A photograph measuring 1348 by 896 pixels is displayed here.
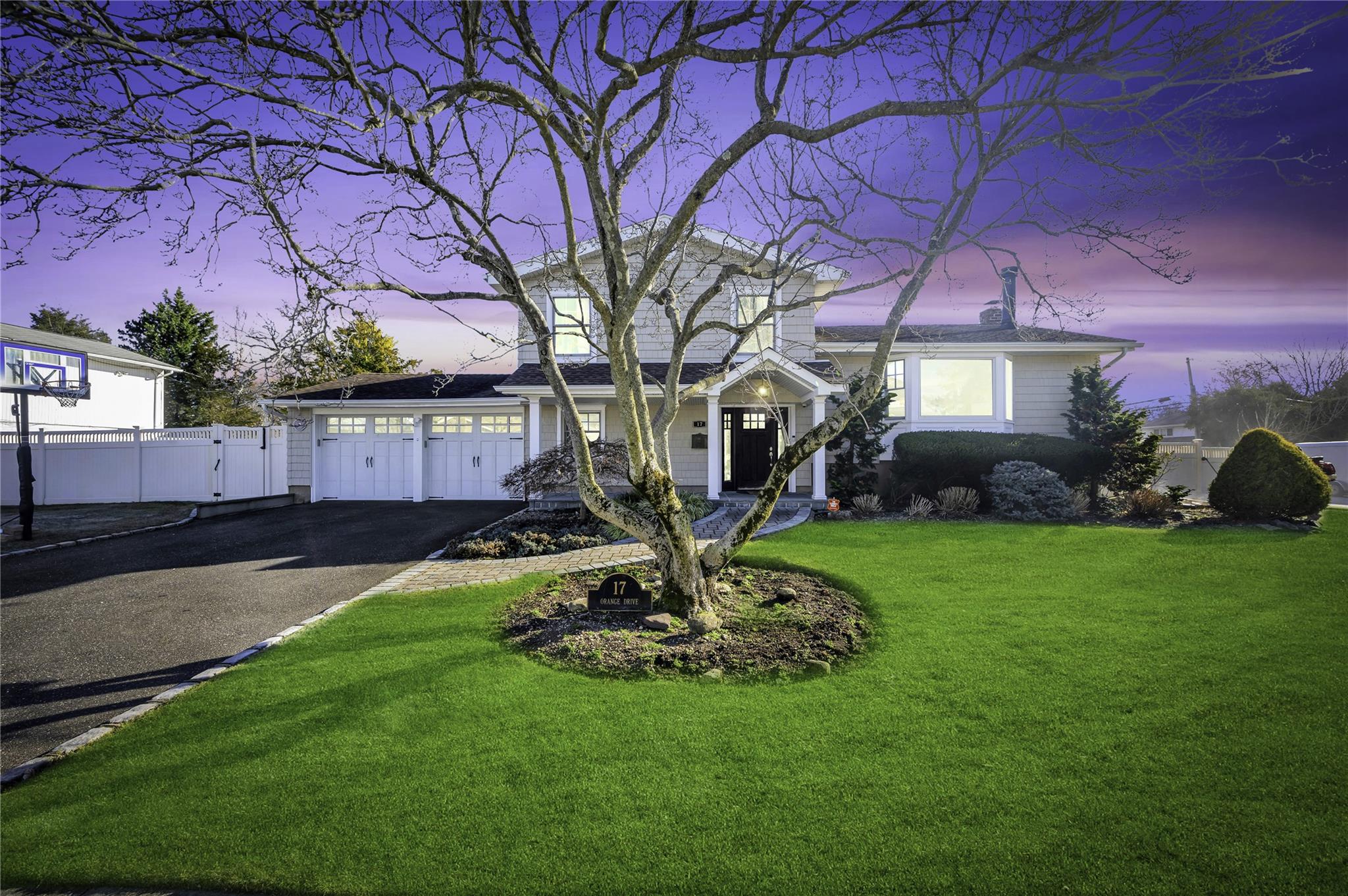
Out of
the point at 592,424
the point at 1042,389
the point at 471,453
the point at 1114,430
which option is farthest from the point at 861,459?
the point at 471,453

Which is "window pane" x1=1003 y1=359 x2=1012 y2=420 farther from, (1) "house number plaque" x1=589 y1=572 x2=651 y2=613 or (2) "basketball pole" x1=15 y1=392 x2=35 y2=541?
(2) "basketball pole" x1=15 y1=392 x2=35 y2=541

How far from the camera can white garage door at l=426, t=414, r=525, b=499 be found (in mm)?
18406

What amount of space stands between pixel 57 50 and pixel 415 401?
14179 millimetres

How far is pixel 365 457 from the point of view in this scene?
1852 cm

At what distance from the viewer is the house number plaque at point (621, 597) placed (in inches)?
263

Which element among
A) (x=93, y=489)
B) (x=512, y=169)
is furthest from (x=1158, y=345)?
(x=93, y=489)

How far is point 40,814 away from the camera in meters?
3.37

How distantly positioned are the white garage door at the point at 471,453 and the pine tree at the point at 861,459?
909cm

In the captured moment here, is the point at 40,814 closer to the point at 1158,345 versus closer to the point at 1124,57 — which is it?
the point at 1124,57

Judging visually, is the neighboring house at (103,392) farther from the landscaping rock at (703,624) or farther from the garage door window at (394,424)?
the landscaping rock at (703,624)

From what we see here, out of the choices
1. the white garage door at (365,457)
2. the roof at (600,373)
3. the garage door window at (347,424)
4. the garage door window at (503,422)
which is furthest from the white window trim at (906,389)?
the garage door window at (347,424)

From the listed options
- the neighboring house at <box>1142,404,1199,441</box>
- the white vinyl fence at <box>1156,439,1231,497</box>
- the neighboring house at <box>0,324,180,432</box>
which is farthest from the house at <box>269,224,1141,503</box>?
the neighboring house at <box>1142,404,1199,441</box>

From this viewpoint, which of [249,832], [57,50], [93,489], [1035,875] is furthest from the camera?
[93,489]

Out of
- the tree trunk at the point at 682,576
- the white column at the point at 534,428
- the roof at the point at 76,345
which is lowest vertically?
the tree trunk at the point at 682,576
